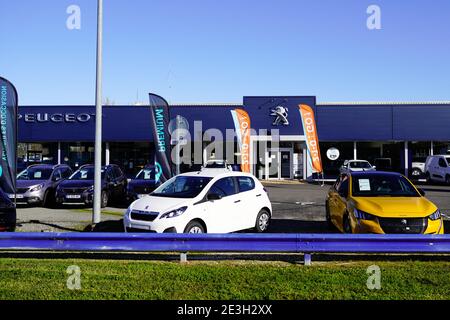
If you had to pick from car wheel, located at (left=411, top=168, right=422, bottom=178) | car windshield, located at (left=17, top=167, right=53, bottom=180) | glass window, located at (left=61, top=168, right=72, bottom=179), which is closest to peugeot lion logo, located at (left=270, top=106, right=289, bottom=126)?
car wheel, located at (left=411, top=168, right=422, bottom=178)

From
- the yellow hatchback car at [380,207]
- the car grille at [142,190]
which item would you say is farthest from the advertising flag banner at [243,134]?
the yellow hatchback car at [380,207]

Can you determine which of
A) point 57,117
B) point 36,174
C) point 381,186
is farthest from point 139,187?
point 57,117

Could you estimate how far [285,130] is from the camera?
3153cm

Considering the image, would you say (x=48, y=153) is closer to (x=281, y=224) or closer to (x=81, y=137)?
(x=81, y=137)

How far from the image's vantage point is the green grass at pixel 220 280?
17.4 ft

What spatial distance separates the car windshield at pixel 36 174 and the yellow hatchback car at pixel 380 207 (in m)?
11.2

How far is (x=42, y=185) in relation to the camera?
1558 cm

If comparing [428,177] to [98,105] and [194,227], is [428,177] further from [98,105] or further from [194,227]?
[194,227]

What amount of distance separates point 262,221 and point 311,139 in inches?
663

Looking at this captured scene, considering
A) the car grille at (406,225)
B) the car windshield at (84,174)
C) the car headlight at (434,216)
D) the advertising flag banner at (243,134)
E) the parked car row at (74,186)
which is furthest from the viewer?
the advertising flag banner at (243,134)

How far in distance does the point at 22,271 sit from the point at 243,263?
3.33 metres

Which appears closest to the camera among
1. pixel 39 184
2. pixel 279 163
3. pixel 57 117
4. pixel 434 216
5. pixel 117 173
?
pixel 434 216

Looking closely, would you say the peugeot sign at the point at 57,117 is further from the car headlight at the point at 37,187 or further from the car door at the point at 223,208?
the car door at the point at 223,208
